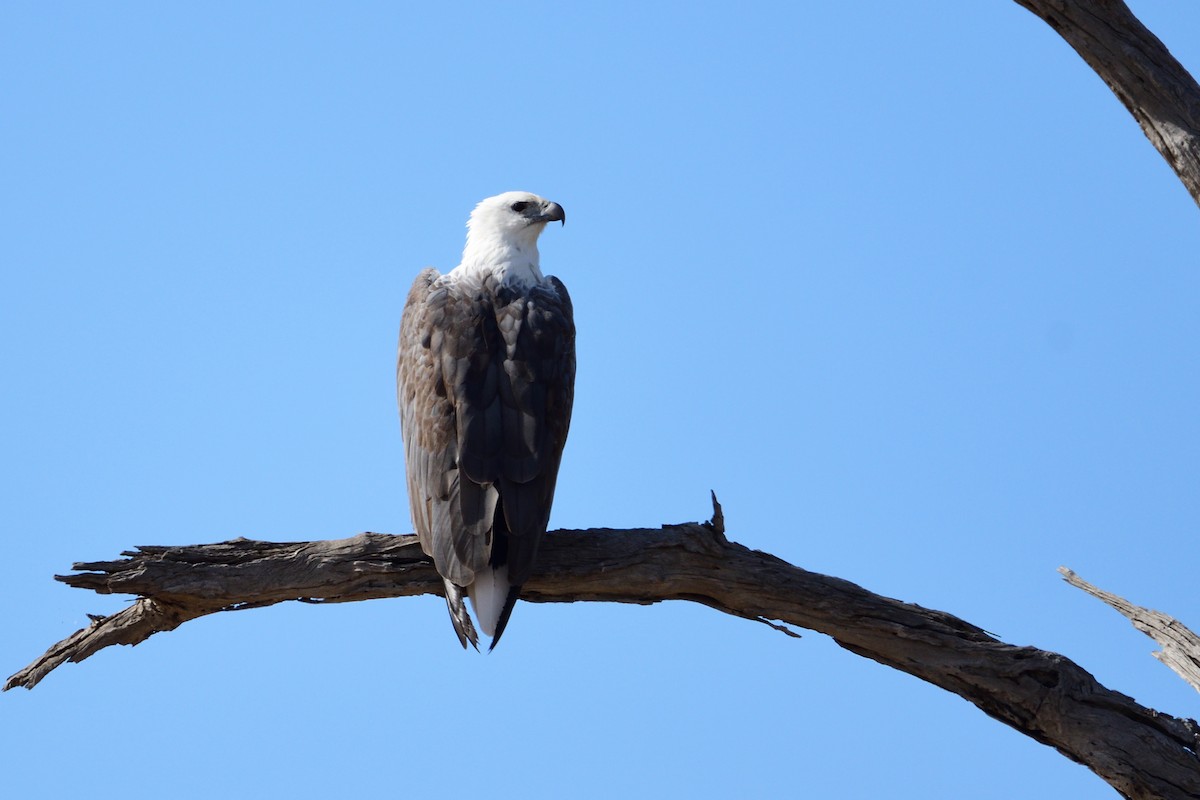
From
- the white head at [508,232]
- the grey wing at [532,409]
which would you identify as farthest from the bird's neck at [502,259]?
the grey wing at [532,409]

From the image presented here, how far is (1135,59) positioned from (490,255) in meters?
3.33

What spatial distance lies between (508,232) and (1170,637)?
392cm

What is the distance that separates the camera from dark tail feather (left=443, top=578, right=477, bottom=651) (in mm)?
5660

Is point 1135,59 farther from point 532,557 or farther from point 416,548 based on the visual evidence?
point 416,548

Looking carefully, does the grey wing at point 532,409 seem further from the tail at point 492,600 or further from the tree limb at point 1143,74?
the tree limb at point 1143,74

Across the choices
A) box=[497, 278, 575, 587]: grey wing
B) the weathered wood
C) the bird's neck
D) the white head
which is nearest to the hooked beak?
the white head

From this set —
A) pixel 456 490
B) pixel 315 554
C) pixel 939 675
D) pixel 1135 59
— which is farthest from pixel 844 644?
pixel 1135 59

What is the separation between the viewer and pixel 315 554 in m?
5.67

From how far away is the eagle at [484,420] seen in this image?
223 inches

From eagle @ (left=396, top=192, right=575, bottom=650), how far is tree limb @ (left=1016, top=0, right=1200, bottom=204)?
2.69m

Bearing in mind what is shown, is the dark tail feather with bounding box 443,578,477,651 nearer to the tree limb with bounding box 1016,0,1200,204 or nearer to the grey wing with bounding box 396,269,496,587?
the grey wing with bounding box 396,269,496,587

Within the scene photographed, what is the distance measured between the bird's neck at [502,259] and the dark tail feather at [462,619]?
1.92 m

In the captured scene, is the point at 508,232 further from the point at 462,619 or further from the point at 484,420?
the point at 462,619

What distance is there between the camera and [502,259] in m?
7.17
